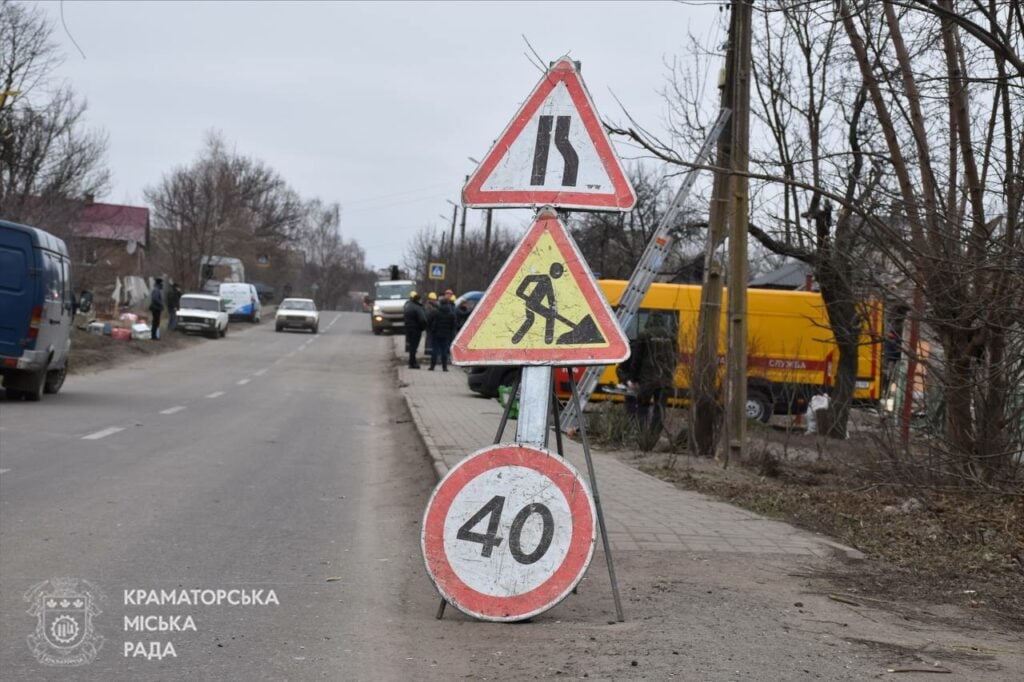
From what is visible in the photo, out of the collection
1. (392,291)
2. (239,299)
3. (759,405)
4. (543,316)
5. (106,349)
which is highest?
(392,291)

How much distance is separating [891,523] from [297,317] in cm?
5043

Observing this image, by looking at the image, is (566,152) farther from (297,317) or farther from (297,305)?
(297,305)

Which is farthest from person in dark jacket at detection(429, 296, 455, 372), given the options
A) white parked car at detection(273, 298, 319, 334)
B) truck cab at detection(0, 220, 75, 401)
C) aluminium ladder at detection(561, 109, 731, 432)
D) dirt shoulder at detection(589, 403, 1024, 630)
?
white parked car at detection(273, 298, 319, 334)

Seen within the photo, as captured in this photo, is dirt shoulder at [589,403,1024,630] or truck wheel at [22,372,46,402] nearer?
dirt shoulder at [589,403,1024,630]

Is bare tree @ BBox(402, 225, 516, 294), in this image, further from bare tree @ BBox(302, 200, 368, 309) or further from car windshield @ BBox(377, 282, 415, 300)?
bare tree @ BBox(302, 200, 368, 309)

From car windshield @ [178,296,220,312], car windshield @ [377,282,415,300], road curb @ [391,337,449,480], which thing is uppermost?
car windshield @ [377,282,415,300]

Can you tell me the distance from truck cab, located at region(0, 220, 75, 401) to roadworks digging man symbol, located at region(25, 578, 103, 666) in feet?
41.5

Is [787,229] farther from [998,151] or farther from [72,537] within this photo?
[72,537]

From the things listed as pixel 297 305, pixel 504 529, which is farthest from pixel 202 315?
pixel 504 529

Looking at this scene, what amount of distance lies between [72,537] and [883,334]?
6681mm

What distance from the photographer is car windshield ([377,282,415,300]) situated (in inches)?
2232

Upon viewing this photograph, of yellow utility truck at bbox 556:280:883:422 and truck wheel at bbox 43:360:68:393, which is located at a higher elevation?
yellow utility truck at bbox 556:280:883:422

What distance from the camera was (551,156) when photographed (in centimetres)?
570

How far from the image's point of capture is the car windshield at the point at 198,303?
47.7 m
